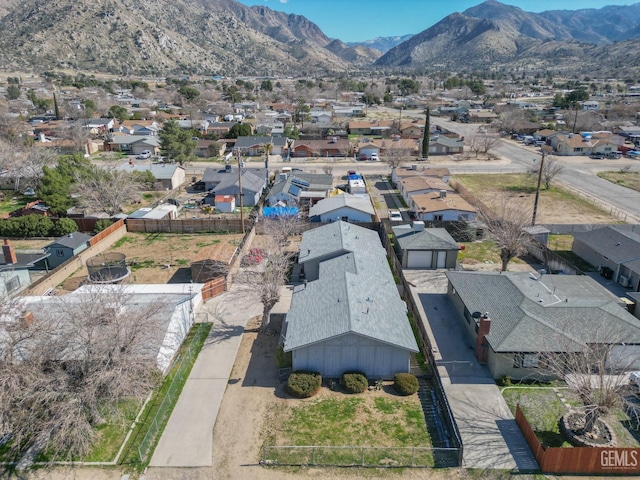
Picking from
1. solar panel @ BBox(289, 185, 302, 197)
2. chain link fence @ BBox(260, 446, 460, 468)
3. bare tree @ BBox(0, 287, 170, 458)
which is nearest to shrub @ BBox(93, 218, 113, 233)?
solar panel @ BBox(289, 185, 302, 197)

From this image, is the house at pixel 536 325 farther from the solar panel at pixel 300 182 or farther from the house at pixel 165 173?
the house at pixel 165 173

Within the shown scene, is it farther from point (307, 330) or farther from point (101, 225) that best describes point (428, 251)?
point (101, 225)

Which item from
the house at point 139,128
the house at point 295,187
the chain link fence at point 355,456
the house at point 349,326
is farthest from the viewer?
the house at point 139,128

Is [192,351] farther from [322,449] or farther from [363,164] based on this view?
[363,164]

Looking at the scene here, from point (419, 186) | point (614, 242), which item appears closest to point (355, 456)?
point (614, 242)

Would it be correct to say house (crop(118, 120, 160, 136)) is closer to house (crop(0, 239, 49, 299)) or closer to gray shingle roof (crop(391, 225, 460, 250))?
house (crop(0, 239, 49, 299))

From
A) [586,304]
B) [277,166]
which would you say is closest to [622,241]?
[586,304]

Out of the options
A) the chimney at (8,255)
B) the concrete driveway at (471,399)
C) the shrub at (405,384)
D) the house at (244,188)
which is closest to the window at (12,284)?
the chimney at (8,255)
